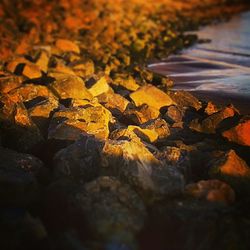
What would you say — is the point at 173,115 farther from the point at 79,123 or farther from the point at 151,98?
the point at 79,123

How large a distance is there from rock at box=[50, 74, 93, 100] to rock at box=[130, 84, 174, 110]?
0.61m

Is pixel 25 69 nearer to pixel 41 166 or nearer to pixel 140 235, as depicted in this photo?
pixel 41 166

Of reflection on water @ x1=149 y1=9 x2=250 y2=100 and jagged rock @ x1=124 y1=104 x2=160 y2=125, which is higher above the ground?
jagged rock @ x1=124 y1=104 x2=160 y2=125

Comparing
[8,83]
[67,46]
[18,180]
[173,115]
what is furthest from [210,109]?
[67,46]

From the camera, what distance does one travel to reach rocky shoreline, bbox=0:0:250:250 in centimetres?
285

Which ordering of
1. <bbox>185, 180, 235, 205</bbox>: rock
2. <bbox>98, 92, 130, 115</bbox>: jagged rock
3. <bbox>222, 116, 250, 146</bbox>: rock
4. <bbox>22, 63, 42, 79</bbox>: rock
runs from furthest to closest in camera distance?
<bbox>22, 63, 42, 79</bbox>: rock, <bbox>98, 92, 130, 115</bbox>: jagged rock, <bbox>222, 116, 250, 146</bbox>: rock, <bbox>185, 180, 235, 205</bbox>: rock

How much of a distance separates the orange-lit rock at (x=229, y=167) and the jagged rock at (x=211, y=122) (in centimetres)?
92

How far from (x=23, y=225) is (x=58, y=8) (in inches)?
476

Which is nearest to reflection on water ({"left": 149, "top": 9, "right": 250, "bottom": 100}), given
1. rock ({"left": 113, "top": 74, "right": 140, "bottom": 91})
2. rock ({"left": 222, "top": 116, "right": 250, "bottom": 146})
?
rock ({"left": 113, "top": 74, "right": 140, "bottom": 91})

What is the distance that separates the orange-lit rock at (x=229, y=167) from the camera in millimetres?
3389

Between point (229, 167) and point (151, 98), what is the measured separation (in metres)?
2.02

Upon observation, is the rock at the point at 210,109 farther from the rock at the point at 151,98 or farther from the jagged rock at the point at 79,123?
the jagged rock at the point at 79,123

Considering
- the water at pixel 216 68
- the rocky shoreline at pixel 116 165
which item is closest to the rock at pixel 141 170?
the rocky shoreline at pixel 116 165

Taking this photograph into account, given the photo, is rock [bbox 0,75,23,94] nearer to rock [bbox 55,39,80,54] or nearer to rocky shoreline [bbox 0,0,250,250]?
rocky shoreline [bbox 0,0,250,250]
